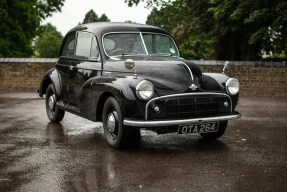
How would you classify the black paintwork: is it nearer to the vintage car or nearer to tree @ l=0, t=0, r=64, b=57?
the vintage car

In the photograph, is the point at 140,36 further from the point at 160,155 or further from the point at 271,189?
the point at 271,189

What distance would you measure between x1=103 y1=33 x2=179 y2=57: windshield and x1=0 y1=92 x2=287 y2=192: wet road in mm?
1449

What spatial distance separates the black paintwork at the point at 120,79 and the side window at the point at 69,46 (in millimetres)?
103

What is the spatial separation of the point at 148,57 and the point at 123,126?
1402mm

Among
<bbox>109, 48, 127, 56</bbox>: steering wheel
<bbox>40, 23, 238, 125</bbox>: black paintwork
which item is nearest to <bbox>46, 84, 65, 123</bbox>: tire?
<bbox>40, 23, 238, 125</bbox>: black paintwork

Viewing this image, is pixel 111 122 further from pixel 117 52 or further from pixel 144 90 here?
pixel 117 52

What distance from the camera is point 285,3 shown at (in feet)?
48.7

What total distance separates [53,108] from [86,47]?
188 centimetres

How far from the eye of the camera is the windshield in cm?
737

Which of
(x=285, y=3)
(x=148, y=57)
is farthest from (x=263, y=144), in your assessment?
(x=285, y=3)

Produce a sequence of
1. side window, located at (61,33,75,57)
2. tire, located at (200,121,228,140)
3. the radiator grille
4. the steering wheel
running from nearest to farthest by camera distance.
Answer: the radiator grille
tire, located at (200,121,228,140)
the steering wheel
side window, located at (61,33,75,57)

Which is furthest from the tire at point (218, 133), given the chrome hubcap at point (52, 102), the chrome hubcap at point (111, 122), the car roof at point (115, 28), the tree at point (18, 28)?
the tree at point (18, 28)

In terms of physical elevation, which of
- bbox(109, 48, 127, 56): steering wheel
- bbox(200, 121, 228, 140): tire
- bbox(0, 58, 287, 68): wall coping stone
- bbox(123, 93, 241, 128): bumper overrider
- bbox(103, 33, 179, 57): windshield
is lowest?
bbox(200, 121, 228, 140): tire

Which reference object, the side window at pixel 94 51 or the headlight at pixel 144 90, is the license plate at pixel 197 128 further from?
the side window at pixel 94 51
